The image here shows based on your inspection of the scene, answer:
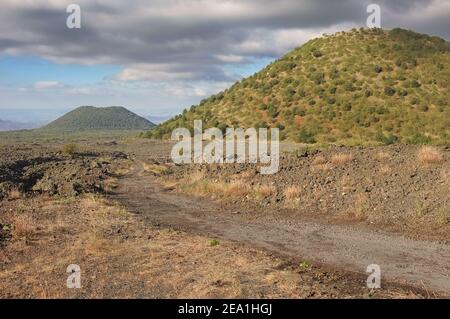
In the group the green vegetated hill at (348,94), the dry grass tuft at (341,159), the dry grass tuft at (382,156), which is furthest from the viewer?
the green vegetated hill at (348,94)

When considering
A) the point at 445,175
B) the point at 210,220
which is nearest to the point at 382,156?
the point at 445,175

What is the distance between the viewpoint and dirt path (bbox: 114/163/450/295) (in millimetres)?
10656

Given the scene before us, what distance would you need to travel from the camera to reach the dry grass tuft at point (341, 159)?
22.0 meters

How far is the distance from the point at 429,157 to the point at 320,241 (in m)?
8.65

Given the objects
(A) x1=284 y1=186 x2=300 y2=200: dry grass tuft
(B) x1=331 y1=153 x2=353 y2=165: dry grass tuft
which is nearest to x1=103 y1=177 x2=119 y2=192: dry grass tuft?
(A) x1=284 y1=186 x2=300 y2=200: dry grass tuft

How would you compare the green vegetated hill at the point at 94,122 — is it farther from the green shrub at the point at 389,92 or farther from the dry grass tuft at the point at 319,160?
the dry grass tuft at the point at 319,160

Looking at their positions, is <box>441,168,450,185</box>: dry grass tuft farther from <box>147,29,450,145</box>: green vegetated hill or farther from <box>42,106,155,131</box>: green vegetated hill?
<box>42,106,155,131</box>: green vegetated hill

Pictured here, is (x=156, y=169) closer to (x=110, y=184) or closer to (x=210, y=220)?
(x=110, y=184)

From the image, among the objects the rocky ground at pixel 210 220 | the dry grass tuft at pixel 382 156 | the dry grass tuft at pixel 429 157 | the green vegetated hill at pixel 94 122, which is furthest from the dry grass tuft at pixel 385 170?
the green vegetated hill at pixel 94 122

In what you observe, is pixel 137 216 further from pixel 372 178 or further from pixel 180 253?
pixel 372 178

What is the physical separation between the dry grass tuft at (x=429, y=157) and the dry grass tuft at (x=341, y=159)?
3.10m

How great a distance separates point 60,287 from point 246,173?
14989 mm

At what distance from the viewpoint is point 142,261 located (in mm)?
11281

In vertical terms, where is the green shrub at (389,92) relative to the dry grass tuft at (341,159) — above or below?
above
